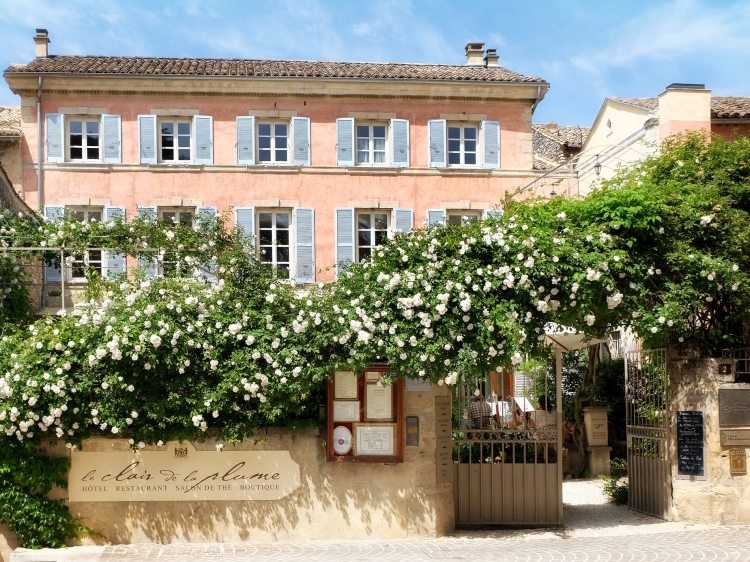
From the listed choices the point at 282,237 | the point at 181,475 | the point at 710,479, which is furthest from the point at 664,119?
the point at 181,475

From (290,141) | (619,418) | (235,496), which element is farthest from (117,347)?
(290,141)

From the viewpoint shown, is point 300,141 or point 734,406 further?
point 300,141

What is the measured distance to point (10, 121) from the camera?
26609 millimetres

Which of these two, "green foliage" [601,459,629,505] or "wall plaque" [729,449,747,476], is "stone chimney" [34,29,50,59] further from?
"wall plaque" [729,449,747,476]

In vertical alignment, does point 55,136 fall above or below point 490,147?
above

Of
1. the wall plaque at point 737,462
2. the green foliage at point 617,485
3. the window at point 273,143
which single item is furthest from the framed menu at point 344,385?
the window at point 273,143

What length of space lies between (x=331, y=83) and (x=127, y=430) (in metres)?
15.5

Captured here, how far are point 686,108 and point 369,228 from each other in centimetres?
865

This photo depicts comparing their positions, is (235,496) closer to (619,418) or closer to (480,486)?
(480,486)

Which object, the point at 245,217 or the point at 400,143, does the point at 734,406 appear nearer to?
the point at 400,143

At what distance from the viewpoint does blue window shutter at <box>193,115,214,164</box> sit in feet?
80.8

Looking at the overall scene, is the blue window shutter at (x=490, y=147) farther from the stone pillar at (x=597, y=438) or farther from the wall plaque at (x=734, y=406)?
the wall plaque at (x=734, y=406)

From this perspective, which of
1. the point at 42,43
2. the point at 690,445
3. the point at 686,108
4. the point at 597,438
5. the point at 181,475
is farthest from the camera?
the point at 42,43

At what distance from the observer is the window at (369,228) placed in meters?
25.0
